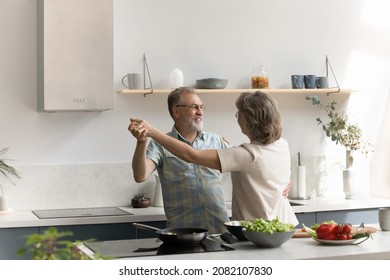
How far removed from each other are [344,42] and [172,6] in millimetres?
1427

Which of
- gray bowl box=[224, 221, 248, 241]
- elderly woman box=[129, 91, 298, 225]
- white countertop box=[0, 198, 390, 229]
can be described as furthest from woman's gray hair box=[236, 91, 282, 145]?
white countertop box=[0, 198, 390, 229]

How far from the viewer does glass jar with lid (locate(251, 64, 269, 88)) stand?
187 inches

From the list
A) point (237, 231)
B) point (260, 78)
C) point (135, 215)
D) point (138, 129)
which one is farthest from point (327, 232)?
point (260, 78)

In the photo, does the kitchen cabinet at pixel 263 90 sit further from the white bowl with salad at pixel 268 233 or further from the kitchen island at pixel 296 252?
the white bowl with salad at pixel 268 233

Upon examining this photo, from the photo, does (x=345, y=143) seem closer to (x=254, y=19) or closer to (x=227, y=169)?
(x=254, y=19)

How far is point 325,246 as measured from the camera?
8.80 ft

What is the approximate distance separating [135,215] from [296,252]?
1.62 metres

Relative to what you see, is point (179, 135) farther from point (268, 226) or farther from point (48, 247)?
point (48, 247)

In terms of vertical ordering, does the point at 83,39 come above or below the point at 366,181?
above

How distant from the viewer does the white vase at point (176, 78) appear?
452cm

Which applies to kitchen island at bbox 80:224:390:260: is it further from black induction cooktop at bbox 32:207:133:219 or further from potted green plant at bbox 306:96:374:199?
potted green plant at bbox 306:96:374:199

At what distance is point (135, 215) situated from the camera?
3996 mm

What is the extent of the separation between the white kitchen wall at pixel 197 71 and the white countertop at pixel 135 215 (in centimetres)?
34
